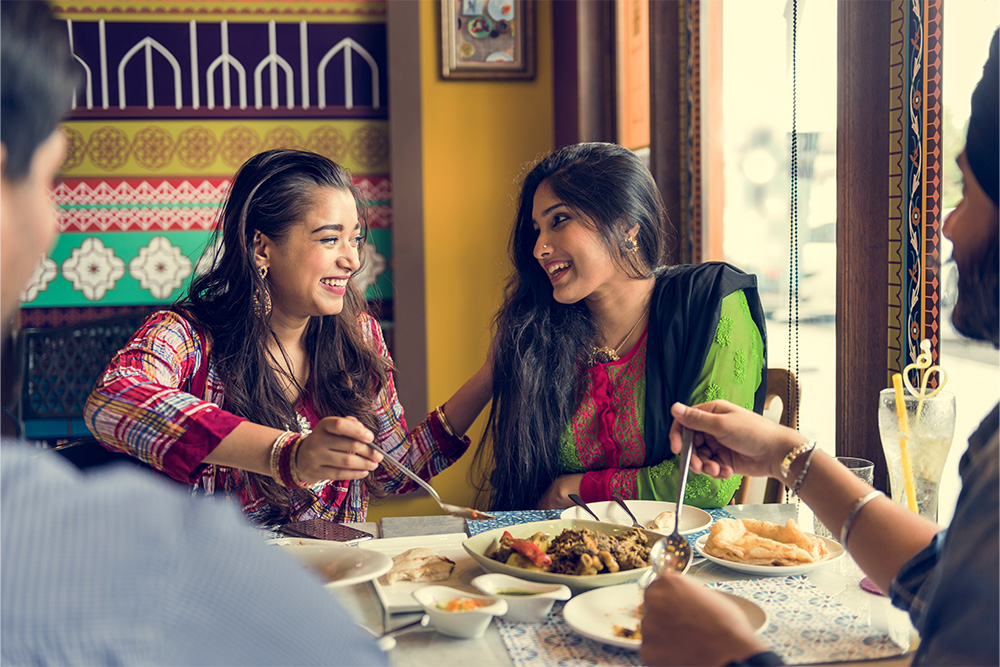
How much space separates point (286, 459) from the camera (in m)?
1.43

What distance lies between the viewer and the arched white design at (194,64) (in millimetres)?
3516

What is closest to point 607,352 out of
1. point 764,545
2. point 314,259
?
point 314,259

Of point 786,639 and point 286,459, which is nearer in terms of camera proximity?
point 786,639

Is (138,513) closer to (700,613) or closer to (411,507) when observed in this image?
(700,613)

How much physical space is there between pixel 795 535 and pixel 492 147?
2671mm

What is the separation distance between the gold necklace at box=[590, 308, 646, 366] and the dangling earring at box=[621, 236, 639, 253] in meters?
0.16

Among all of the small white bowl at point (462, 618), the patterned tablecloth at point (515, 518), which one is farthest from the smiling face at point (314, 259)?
the small white bowl at point (462, 618)

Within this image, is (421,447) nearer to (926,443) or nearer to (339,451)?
(339,451)

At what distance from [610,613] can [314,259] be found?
1177mm

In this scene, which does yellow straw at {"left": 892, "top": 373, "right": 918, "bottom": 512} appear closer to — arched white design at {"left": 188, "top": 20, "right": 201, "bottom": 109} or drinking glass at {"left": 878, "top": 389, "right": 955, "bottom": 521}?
drinking glass at {"left": 878, "top": 389, "right": 955, "bottom": 521}

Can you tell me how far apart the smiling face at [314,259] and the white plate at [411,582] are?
2.41ft

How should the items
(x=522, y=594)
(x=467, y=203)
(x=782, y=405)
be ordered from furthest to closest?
(x=467, y=203)
(x=782, y=405)
(x=522, y=594)

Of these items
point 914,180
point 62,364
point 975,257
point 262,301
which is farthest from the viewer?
point 62,364

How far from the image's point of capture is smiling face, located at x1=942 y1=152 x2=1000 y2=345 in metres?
0.88
